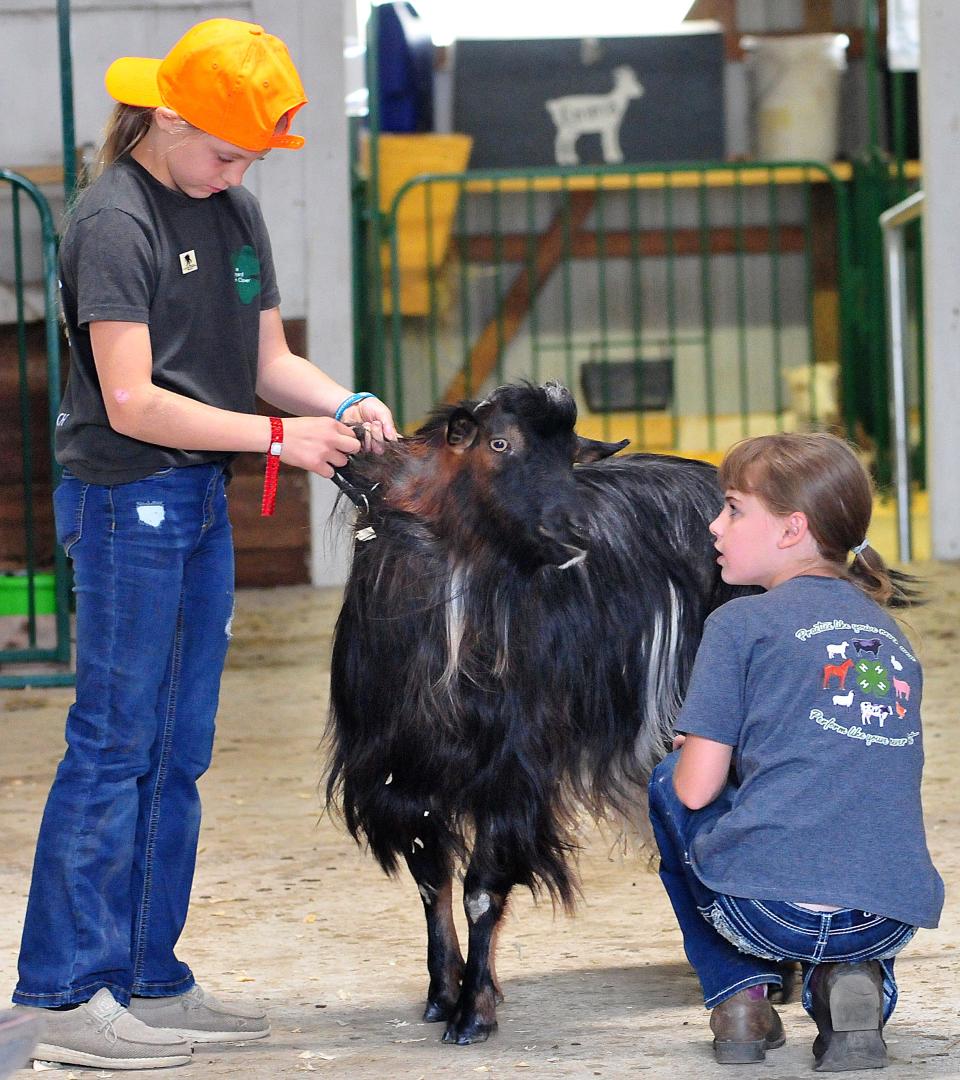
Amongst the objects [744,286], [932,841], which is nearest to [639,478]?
[932,841]

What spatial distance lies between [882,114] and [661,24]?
1.78 meters

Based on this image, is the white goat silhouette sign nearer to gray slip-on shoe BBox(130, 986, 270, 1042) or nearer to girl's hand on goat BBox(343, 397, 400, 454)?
girl's hand on goat BBox(343, 397, 400, 454)

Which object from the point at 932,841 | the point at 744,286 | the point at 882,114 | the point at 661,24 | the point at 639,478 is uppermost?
the point at 661,24

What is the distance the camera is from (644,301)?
32.9 ft

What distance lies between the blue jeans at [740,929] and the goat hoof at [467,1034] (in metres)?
0.34

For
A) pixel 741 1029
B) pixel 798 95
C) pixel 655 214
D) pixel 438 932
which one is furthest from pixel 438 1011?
pixel 798 95

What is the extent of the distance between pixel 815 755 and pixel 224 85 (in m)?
1.20

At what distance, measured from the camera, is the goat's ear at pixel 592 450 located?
268cm

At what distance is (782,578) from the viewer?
2.38 meters

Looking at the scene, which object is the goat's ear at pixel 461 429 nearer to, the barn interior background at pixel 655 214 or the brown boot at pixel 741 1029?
the brown boot at pixel 741 1029

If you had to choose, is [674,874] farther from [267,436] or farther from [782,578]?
[267,436]

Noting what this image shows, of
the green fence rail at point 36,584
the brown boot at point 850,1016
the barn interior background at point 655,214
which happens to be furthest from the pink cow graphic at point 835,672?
the barn interior background at point 655,214

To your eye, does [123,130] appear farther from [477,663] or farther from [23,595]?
[23,595]

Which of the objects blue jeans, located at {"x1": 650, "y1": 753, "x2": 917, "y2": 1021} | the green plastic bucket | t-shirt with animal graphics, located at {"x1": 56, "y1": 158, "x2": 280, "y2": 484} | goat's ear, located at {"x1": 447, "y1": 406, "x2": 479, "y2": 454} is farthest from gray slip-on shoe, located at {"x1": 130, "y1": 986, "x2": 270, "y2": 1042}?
the green plastic bucket
